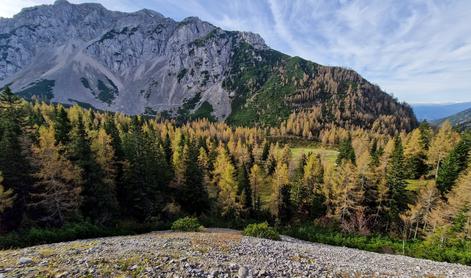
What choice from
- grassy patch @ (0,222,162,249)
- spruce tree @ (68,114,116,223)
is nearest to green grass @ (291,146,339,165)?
spruce tree @ (68,114,116,223)

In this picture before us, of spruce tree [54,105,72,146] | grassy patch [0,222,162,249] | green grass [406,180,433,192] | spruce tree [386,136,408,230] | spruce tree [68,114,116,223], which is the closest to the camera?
grassy patch [0,222,162,249]

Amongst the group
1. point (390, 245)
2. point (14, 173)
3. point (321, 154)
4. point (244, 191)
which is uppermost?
point (14, 173)

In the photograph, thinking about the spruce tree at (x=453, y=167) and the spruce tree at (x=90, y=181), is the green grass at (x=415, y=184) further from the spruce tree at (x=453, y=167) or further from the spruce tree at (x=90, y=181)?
the spruce tree at (x=90, y=181)

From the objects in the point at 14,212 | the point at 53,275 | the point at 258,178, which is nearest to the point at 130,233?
the point at 14,212

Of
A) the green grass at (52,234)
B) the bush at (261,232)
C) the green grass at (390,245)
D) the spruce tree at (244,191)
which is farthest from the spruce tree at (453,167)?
the green grass at (52,234)

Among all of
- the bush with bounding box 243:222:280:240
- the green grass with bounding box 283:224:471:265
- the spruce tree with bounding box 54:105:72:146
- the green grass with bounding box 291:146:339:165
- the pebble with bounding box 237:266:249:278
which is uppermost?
the spruce tree with bounding box 54:105:72:146

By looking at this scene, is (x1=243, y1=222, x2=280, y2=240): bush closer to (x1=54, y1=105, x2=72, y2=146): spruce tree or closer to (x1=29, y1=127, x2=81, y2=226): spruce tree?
(x1=29, y1=127, x2=81, y2=226): spruce tree

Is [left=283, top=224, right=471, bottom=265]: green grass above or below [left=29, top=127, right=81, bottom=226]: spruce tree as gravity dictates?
below

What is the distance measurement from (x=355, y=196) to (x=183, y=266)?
50.1 m

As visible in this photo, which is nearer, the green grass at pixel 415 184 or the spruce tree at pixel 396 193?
the spruce tree at pixel 396 193

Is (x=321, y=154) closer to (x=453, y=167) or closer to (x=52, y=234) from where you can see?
(x=453, y=167)

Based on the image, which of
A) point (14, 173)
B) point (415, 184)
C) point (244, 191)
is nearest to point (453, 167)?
point (415, 184)

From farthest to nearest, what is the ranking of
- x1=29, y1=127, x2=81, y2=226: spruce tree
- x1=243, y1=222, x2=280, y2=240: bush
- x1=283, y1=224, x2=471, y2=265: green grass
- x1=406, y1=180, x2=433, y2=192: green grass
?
x1=406, y1=180, x2=433, y2=192: green grass < x1=29, y1=127, x2=81, y2=226: spruce tree < x1=243, y1=222, x2=280, y2=240: bush < x1=283, y1=224, x2=471, y2=265: green grass

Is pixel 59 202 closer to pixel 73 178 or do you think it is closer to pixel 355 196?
pixel 73 178
